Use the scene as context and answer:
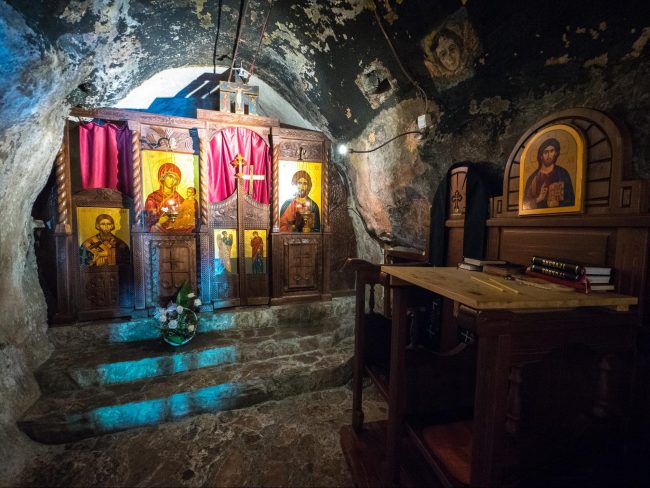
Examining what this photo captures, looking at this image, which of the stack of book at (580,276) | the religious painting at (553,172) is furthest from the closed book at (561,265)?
the religious painting at (553,172)

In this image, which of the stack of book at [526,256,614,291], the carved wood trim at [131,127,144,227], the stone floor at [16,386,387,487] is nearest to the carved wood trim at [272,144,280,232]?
the carved wood trim at [131,127,144,227]

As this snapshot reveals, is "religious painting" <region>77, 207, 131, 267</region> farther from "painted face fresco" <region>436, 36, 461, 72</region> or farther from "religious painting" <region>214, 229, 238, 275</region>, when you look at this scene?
"painted face fresco" <region>436, 36, 461, 72</region>

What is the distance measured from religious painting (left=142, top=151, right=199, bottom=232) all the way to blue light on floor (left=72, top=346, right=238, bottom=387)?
7.34 feet

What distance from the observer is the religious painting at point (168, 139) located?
496cm

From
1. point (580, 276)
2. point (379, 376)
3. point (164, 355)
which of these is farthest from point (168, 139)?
point (580, 276)

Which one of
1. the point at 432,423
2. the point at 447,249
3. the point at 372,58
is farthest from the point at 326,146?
the point at 432,423

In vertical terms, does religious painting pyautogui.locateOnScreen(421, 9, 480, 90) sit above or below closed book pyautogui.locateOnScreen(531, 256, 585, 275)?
above

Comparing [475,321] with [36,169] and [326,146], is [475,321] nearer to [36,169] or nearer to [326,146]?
[326,146]

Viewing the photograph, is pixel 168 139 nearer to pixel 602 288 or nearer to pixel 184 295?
pixel 184 295

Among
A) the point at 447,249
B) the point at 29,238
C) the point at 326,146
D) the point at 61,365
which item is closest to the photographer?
the point at 447,249

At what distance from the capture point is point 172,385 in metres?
3.74

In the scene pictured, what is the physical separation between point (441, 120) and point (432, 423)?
3218 mm

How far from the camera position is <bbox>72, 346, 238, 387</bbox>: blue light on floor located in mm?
3781

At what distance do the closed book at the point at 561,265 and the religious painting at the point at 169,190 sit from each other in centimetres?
518
